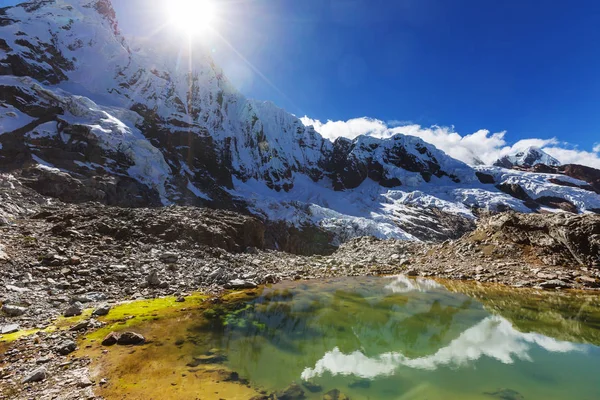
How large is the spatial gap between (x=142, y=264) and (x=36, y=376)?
14.8 m

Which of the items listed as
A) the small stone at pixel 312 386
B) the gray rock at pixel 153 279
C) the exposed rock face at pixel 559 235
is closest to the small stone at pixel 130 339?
the small stone at pixel 312 386

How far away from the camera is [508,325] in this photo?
1399 cm

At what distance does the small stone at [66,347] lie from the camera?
32.1 feet

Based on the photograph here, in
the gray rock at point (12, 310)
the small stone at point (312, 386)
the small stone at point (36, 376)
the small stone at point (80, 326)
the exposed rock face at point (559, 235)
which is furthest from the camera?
the exposed rock face at point (559, 235)

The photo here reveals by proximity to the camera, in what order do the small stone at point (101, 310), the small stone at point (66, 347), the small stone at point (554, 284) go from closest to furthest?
1. the small stone at point (66, 347)
2. the small stone at point (101, 310)
3. the small stone at point (554, 284)

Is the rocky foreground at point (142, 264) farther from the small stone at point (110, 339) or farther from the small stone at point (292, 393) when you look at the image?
the small stone at point (292, 393)

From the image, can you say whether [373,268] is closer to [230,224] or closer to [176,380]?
[230,224]

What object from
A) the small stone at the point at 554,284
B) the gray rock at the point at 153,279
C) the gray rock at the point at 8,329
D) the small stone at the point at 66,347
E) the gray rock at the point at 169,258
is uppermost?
the gray rock at the point at 169,258

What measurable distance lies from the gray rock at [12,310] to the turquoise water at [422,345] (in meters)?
8.07

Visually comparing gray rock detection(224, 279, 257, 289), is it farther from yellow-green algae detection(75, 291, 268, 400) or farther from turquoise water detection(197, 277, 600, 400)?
yellow-green algae detection(75, 291, 268, 400)

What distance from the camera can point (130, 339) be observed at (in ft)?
36.3

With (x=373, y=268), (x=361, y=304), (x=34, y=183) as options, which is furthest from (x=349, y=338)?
(x=34, y=183)

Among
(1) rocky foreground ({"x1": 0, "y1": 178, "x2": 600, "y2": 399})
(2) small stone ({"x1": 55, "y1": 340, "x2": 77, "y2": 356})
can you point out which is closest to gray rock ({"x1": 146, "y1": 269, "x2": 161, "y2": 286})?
(1) rocky foreground ({"x1": 0, "y1": 178, "x2": 600, "y2": 399})

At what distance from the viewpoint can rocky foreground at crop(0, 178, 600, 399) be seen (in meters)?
9.86
